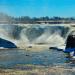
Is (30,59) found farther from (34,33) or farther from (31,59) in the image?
(34,33)

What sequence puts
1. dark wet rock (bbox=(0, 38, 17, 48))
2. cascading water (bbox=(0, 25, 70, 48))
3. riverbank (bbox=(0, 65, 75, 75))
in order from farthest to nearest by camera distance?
cascading water (bbox=(0, 25, 70, 48)) < dark wet rock (bbox=(0, 38, 17, 48)) < riverbank (bbox=(0, 65, 75, 75))

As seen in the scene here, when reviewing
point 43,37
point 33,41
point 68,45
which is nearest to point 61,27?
point 43,37

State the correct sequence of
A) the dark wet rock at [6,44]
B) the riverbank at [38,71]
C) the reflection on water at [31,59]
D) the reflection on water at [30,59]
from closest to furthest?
the riverbank at [38,71] < the reflection on water at [31,59] < the reflection on water at [30,59] < the dark wet rock at [6,44]

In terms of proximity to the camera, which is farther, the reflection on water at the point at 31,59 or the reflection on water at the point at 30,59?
the reflection on water at the point at 30,59

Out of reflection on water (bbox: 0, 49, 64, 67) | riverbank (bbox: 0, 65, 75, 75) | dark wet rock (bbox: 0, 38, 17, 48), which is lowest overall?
dark wet rock (bbox: 0, 38, 17, 48)

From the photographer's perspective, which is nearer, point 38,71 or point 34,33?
point 38,71

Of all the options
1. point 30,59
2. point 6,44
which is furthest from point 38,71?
point 6,44

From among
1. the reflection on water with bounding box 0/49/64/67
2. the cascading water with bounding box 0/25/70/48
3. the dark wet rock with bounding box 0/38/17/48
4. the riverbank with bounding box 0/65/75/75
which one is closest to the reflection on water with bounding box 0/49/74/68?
the reflection on water with bounding box 0/49/64/67

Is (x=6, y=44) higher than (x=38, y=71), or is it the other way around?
(x=38, y=71)

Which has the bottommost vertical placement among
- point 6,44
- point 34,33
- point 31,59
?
point 34,33

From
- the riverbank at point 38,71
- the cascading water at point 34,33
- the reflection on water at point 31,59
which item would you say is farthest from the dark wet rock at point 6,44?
the riverbank at point 38,71

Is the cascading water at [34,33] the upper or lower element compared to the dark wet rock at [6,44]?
lower

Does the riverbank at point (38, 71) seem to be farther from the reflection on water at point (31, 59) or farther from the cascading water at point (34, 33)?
the cascading water at point (34, 33)

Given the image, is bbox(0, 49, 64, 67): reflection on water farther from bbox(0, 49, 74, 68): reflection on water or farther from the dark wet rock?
the dark wet rock
